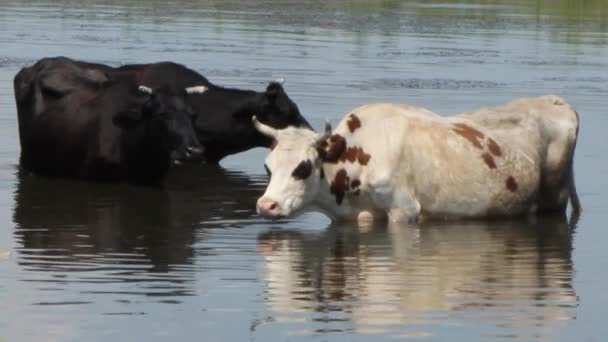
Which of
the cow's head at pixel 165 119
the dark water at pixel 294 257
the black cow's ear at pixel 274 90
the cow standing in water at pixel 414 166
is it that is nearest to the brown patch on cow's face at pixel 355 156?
the cow standing in water at pixel 414 166

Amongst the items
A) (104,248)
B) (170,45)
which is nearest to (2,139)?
(104,248)

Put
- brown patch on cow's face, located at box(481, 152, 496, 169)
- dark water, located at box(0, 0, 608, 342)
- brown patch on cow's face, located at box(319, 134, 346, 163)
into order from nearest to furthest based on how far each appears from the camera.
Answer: dark water, located at box(0, 0, 608, 342), brown patch on cow's face, located at box(319, 134, 346, 163), brown patch on cow's face, located at box(481, 152, 496, 169)

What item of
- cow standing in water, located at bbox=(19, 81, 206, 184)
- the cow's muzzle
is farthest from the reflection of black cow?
the cow's muzzle

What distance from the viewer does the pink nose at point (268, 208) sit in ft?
43.6

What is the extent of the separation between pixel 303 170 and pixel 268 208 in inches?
18.5

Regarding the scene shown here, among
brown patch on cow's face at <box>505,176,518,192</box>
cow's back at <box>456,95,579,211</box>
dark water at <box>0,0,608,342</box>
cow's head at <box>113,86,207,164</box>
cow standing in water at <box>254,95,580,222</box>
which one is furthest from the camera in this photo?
cow's head at <box>113,86,207,164</box>

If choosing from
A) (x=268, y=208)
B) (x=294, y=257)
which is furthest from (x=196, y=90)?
(x=294, y=257)

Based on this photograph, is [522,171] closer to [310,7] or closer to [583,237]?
[583,237]

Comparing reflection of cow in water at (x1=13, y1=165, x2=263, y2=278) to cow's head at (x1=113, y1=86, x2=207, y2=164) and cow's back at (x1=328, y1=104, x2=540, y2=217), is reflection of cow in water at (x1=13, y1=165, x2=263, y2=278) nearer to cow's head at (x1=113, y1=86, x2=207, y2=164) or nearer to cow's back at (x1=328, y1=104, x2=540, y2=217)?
cow's head at (x1=113, y1=86, x2=207, y2=164)

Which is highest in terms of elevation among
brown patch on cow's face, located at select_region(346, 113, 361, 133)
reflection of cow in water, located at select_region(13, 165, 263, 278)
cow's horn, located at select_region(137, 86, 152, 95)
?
brown patch on cow's face, located at select_region(346, 113, 361, 133)

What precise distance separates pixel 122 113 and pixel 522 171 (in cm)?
370

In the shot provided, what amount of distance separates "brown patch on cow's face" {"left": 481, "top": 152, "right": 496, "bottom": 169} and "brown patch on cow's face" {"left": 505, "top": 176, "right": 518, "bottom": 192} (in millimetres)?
182

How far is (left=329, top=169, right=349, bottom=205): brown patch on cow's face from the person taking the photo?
45.4 feet

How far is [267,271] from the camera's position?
1195cm
